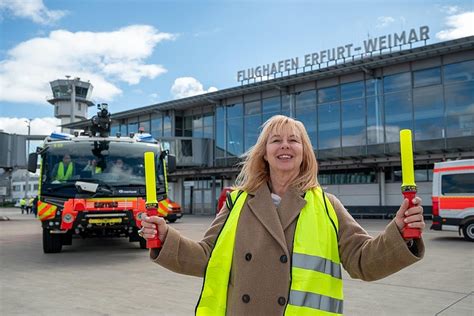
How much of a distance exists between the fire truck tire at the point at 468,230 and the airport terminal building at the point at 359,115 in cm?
958

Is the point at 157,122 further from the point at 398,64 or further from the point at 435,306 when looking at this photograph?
the point at 435,306

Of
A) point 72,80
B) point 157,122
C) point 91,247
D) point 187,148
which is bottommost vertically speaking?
point 91,247

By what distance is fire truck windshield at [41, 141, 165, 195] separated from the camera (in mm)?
10099

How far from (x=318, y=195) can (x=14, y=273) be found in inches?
308

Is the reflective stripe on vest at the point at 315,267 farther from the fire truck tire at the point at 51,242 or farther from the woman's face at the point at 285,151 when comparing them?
the fire truck tire at the point at 51,242

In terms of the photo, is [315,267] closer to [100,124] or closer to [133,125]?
[100,124]

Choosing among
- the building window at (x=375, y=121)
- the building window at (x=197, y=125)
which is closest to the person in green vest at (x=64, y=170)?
the building window at (x=375, y=121)

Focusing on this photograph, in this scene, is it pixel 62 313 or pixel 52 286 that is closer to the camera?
pixel 62 313

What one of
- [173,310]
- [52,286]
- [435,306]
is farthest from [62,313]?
[435,306]

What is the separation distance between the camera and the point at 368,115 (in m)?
25.4

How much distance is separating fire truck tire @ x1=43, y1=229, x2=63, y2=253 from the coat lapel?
31.9 ft

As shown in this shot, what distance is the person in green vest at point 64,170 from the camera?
1005cm

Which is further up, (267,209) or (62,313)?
(267,209)

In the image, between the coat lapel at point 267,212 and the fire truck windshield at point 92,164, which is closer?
the coat lapel at point 267,212
